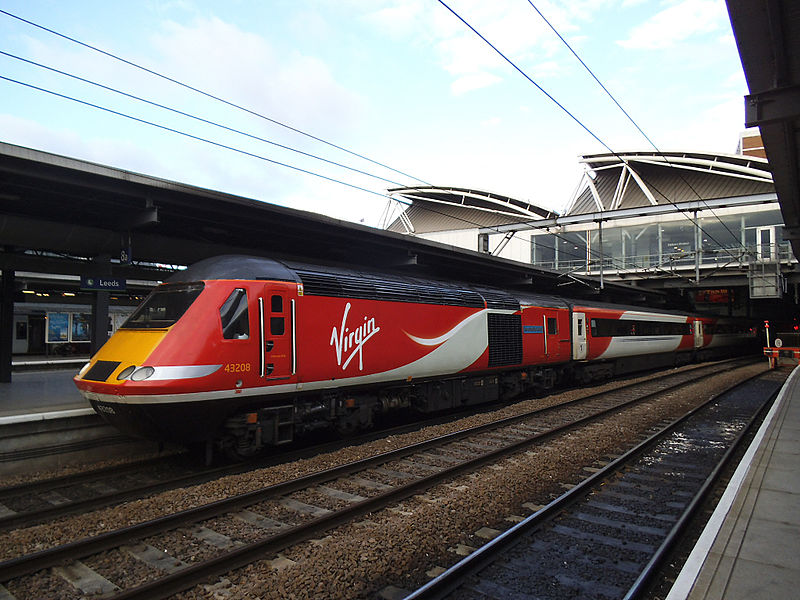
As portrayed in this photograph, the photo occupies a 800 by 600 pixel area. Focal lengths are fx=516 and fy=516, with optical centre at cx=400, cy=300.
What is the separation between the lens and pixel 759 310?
1975 inches

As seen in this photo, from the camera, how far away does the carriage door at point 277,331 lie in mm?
8078

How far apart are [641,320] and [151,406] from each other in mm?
21047

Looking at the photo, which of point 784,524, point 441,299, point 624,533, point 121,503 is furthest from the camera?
point 441,299

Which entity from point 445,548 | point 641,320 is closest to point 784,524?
point 445,548

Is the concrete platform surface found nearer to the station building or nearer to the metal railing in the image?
the station building

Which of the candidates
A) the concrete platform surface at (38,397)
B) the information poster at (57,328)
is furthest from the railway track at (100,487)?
the information poster at (57,328)

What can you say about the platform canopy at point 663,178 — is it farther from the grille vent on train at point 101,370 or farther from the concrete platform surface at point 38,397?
the grille vent on train at point 101,370

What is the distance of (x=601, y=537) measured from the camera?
5.70 metres

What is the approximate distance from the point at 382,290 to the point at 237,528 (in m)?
5.67

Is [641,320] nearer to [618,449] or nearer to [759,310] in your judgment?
[618,449]

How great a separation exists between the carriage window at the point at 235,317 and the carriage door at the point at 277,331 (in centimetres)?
25

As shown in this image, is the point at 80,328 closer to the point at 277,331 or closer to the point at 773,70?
the point at 277,331

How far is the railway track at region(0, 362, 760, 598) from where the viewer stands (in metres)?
4.60

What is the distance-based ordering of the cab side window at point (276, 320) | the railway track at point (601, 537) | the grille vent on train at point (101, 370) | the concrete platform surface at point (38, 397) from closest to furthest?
1. the railway track at point (601, 537)
2. the grille vent on train at point (101, 370)
3. the cab side window at point (276, 320)
4. the concrete platform surface at point (38, 397)
